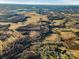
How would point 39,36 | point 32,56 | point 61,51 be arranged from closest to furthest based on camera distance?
point 32,56 < point 61,51 < point 39,36

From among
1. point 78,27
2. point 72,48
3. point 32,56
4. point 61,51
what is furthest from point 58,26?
point 32,56

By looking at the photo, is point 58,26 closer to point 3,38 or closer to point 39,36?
point 39,36

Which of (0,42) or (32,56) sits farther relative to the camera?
(0,42)

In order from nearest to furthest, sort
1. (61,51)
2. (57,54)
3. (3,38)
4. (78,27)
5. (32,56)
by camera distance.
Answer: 1. (32,56)
2. (57,54)
3. (61,51)
4. (3,38)
5. (78,27)

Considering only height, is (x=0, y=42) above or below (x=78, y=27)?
above

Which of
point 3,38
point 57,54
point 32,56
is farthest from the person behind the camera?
point 3,38

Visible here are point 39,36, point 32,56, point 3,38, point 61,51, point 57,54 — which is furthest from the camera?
point 39,36

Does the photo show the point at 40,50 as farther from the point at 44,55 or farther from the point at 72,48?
the point at 72,48

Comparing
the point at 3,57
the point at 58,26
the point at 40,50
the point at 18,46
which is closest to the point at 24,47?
the point at 18,46

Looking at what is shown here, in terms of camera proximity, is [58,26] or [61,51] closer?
[61,51]
